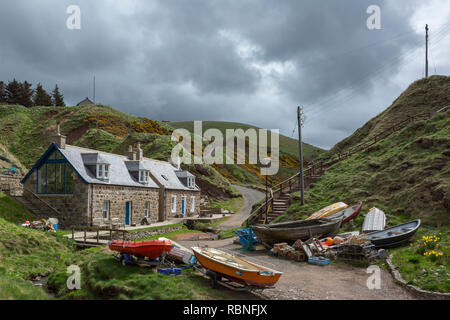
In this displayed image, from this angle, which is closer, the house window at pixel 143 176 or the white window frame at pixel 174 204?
the house window at pixel 143 176

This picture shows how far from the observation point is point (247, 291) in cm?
1134

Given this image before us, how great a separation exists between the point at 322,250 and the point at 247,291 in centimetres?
620

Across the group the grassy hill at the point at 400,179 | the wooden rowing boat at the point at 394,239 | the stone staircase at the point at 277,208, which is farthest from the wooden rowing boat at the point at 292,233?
the stone staircase at the point at 277,208

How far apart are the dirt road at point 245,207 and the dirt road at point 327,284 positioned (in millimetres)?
17776

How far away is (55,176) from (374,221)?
23532 mm

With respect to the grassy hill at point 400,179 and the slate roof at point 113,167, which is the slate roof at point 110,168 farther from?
the grassy hill at point 400,179

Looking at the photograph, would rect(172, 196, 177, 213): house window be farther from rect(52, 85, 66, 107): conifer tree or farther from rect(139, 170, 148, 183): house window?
rect(52, 85, 66, 107): conifer tree

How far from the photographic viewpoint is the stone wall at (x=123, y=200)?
26406mm

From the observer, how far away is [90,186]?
84.3 feet

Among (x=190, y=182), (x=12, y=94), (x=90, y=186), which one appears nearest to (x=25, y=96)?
(x=12, y=94)

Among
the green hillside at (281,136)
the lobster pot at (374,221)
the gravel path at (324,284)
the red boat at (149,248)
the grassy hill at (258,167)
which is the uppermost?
the green hillside at (281,136)

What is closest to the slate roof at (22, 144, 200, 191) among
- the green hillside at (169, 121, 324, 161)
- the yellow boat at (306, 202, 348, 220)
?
the yellow boat at (306, 202, 348, 220)

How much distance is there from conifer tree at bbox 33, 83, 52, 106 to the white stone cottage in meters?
78.4

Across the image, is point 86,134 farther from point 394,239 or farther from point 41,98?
point 394,239
